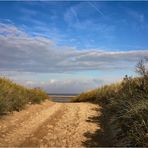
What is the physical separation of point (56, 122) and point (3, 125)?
2.27 m

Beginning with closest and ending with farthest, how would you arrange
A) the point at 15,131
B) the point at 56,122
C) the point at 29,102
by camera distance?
the point at 15,131 < the point at 56,122 < the point at 29,102

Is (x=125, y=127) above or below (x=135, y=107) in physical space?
below

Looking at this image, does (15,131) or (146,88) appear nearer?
(15,131)

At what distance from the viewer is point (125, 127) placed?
388 inches

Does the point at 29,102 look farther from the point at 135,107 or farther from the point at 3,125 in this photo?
the point at 135,107

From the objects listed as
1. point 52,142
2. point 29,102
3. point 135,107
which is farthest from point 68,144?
point 29,102

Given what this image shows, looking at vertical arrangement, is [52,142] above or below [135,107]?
below

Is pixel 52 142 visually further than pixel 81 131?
No

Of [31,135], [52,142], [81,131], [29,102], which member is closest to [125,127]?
[81,131]

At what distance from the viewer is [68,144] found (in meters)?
8.77

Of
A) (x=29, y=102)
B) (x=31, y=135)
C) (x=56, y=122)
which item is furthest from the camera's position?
(x=29, y=102)

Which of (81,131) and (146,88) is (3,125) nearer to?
(81,131)

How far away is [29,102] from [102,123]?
697 cm

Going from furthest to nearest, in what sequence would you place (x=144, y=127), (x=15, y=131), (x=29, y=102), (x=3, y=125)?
(x=29, y=102)
(x=3, y=125)
(x=15, y=131)
(x=144, y=127)
